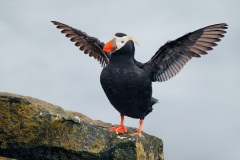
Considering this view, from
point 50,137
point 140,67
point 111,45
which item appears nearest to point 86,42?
point 140,67

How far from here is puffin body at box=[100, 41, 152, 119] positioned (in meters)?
7.79

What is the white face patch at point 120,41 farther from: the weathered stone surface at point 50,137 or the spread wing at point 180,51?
the weathered stone surface at point 50,137

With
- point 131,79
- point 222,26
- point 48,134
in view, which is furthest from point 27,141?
point 222,26

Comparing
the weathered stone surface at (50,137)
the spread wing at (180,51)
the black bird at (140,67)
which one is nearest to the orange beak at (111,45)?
the black bird at (140,67)

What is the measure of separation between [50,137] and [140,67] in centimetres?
255

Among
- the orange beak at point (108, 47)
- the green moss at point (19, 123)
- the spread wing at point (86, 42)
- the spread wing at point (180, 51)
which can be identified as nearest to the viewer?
the green moss at point (19, 123)

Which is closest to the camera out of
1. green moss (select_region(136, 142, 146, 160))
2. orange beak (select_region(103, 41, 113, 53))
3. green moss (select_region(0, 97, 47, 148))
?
green moss (select_region(0, 97, 47, 148))

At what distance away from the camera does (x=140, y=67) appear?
332 inches

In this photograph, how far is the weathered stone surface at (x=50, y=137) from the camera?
23.2 feet

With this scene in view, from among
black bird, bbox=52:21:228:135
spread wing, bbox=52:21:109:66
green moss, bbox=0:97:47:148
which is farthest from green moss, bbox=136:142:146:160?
spread wing, bbox=52:21:109:66

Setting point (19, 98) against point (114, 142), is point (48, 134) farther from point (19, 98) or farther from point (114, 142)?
point (114, 142)

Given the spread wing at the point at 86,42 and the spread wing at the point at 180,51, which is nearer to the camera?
the spread wing at the point at 180,51

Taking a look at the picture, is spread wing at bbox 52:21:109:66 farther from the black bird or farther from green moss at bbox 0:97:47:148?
green moss at bbox 0:97:47:148

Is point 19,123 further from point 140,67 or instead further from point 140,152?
point 140,67
